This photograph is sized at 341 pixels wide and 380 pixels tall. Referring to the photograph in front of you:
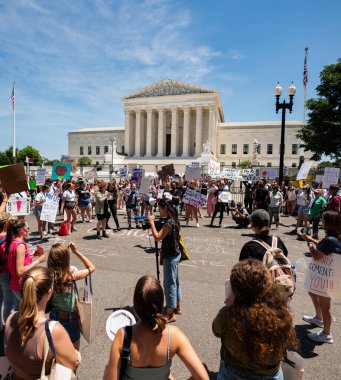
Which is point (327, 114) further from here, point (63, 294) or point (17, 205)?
point (63, 294)

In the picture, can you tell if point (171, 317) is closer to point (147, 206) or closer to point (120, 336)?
point (120, 336)

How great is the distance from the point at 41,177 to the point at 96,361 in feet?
55.0

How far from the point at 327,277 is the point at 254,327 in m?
2.41

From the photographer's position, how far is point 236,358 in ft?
6.46

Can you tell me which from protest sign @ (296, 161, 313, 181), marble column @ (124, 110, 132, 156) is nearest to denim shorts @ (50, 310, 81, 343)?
protest sign @ (296, 161, 313, 181)

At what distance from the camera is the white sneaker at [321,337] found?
12.6ft

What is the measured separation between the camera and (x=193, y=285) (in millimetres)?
5820

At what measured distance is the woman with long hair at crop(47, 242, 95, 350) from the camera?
2.76m

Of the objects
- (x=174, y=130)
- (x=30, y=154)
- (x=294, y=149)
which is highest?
(x=174, y=130)

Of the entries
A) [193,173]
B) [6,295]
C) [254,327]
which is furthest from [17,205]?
[193,173]

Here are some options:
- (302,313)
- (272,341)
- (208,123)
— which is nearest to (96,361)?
(272,341)

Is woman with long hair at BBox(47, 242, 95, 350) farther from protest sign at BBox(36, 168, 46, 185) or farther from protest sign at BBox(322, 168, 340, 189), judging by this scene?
protest sign at BBox(36, 168, 46, 185)

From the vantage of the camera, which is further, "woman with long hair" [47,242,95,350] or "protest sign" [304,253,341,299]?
"protest sign" [304,253,341,299]

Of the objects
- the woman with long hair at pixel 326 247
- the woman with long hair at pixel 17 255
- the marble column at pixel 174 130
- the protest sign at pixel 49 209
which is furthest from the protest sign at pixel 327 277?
the marble column at pixel 174 130
